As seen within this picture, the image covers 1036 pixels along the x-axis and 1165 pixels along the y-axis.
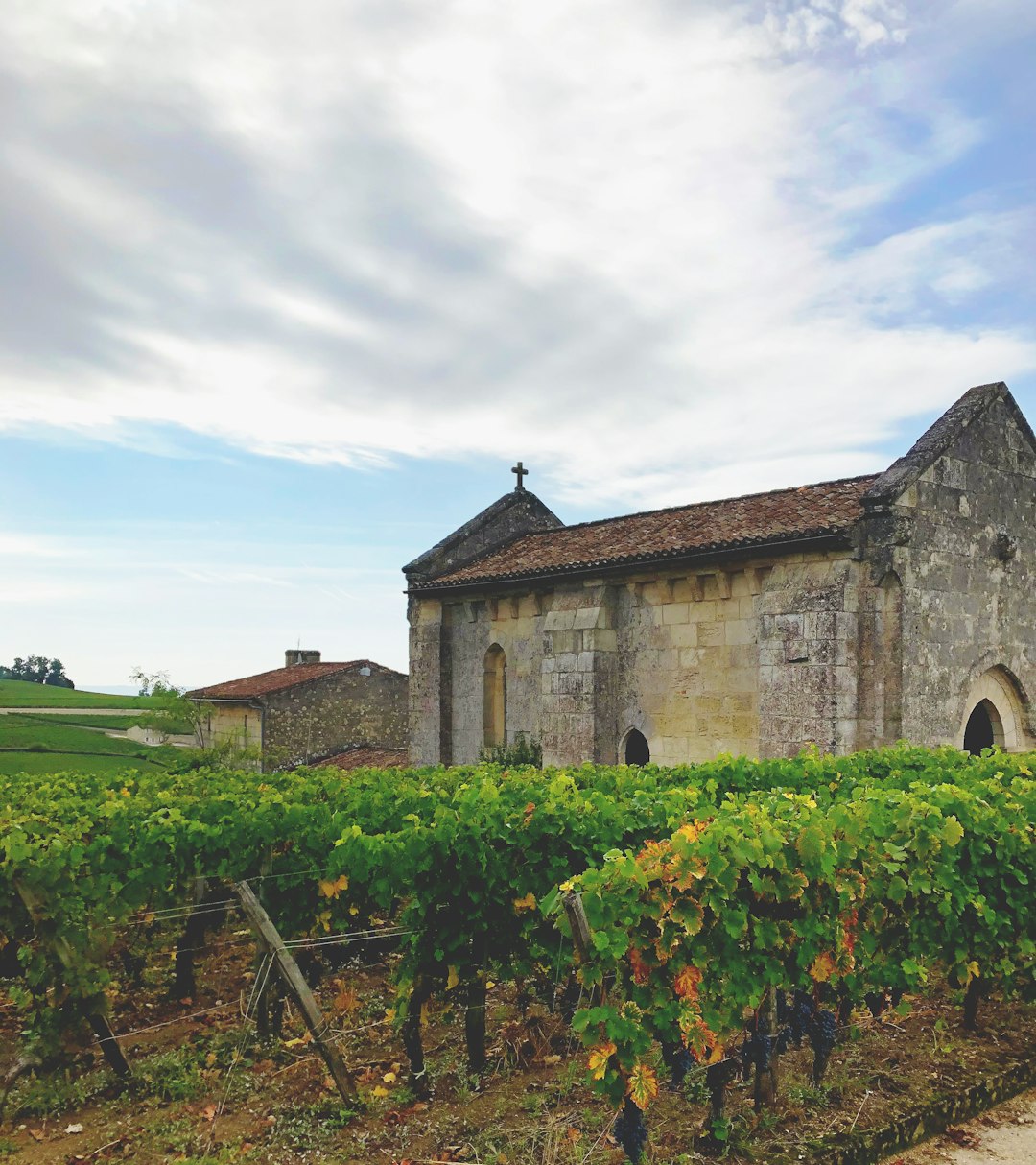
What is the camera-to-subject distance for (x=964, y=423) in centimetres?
1503

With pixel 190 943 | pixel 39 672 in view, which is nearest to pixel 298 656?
pixel 190 943

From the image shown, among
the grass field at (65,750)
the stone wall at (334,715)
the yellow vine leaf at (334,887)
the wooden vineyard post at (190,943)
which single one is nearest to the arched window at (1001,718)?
the yellow vine leaf at (334,887)

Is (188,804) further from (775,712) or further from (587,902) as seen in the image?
(775,712)

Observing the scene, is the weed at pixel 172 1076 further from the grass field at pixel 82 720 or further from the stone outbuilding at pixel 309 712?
the grass field at pixel 82 720

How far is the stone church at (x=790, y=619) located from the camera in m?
13.9

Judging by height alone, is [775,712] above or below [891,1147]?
above

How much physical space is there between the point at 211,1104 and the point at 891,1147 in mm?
4204

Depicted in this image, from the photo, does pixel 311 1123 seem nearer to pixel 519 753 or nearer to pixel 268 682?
pixel 519 753

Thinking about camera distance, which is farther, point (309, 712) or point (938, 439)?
point (309, 712)

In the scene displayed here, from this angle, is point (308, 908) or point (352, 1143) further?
point (308, 908)

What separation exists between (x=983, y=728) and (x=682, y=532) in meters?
5.83

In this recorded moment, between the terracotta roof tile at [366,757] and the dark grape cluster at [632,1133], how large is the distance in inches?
819

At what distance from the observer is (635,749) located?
1741 cm

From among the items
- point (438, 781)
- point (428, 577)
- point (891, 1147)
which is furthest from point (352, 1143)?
point (428, 577)
